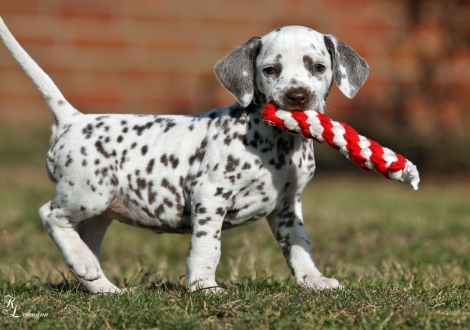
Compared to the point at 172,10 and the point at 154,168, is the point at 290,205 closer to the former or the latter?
the point at 154,168

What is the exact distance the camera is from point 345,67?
5309 mm

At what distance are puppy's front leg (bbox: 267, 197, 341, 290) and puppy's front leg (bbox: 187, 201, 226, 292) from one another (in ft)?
1.90

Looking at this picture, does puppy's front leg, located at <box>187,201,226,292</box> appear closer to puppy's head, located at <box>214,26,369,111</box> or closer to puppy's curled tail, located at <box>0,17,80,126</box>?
puppy's head, located at <box>214,26,369,111</box>

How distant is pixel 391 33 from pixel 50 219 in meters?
10.2

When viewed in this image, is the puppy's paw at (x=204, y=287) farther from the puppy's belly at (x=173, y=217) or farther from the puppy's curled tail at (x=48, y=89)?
the puppy's curled tail at (x=48, y=89)

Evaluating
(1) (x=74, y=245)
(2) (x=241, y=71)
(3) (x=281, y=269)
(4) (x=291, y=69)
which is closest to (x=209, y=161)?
(2) (x=241, y=71)

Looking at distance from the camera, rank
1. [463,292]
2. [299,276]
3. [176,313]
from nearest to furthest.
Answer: [176,313] → [463,292] → [299,276]

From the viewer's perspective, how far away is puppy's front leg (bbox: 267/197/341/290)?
17.5ft

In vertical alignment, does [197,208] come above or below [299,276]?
above

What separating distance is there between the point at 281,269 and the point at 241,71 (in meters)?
2.24

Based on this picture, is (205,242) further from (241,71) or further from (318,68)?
(318,68)

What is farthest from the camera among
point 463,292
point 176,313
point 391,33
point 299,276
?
point 391,33

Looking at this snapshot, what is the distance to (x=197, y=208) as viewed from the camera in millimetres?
5012

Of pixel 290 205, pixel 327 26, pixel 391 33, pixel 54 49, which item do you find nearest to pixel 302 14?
pixel 327 26
